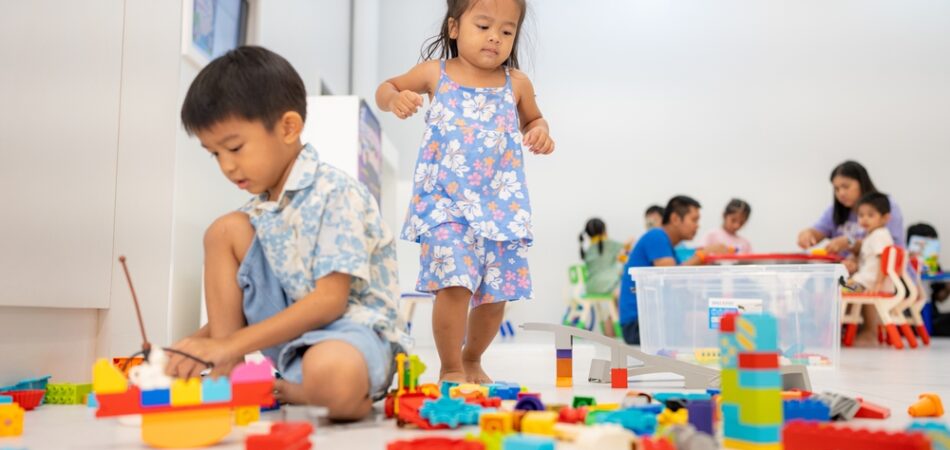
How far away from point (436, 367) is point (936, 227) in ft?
14.7

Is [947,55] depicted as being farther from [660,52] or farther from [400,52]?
[400,52]

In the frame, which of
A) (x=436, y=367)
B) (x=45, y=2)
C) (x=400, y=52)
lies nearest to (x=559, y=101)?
(x=400, y=52)

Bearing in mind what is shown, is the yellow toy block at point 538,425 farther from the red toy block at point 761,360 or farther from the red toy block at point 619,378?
the red toy block at point 619,378

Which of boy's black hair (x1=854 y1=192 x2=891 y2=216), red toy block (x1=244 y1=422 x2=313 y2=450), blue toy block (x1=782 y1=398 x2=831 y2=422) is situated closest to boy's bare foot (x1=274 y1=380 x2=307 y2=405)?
red toy block (x1=244 y1=422 x2=313 y2=450)

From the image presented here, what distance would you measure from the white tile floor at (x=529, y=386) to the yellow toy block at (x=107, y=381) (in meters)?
0.07

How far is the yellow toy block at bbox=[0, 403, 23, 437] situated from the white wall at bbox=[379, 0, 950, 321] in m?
4.79

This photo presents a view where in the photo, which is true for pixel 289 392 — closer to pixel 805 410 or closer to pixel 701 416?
pixel 701 416

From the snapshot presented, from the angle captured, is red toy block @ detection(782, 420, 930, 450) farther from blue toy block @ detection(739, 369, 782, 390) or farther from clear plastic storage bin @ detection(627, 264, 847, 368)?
clear plastic storage bin @ detection(627, 264, 847, 368)

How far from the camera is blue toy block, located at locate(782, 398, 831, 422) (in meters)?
0.96

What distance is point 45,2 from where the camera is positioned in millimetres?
1348

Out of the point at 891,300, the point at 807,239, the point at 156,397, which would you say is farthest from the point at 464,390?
the point at 807,239

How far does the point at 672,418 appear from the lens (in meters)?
0.92

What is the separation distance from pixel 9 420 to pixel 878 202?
387 cm

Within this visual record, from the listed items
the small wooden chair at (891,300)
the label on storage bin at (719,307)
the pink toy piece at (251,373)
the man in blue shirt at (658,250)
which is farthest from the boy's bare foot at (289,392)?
the small wooden chair at (891,300)
